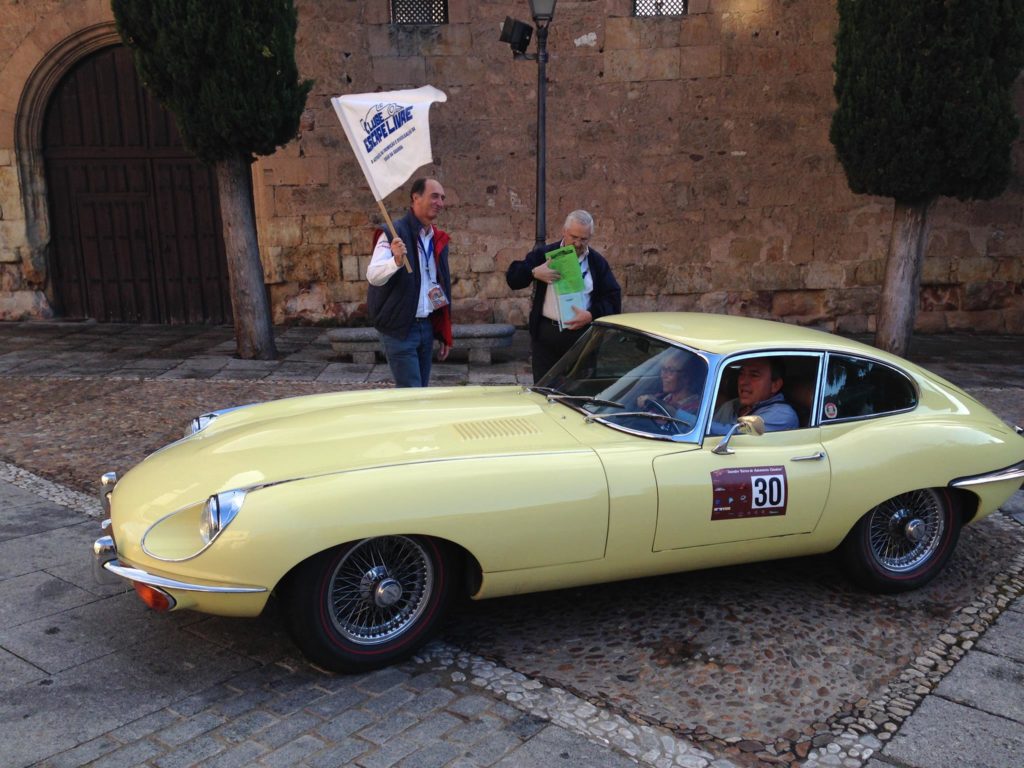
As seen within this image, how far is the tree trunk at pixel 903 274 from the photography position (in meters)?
9.04

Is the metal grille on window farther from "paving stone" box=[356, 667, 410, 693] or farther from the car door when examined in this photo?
"paving stone" box=[356, 667, 410, 693]

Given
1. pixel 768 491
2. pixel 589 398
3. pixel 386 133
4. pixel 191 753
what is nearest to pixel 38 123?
pixel 386 133

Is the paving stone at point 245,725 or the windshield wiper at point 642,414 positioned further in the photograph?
the windshield wiper at point 642,414

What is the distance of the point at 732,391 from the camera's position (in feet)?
12.7

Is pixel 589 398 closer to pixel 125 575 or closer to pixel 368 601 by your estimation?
pixel 368 601

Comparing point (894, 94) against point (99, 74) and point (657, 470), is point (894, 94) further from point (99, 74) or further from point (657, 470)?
point (99, 74)

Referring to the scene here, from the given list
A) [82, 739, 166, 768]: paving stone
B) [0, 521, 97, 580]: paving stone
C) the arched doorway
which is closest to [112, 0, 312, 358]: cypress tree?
the arched doorway

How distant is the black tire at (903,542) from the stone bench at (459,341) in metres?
5.59

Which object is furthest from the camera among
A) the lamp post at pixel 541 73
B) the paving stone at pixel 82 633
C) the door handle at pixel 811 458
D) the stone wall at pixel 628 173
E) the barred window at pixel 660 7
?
the barred window at pixel 660 7

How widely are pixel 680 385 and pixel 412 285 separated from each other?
205cm

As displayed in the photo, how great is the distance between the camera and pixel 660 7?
10836 mm

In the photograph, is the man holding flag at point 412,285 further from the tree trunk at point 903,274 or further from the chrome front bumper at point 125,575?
the tree trunk at point 903,274

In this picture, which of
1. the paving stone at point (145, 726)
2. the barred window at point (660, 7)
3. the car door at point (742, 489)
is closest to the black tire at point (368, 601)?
the paving stone at point (145, 726)

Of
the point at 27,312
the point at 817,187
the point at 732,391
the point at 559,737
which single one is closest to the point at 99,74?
the point at 27,312
